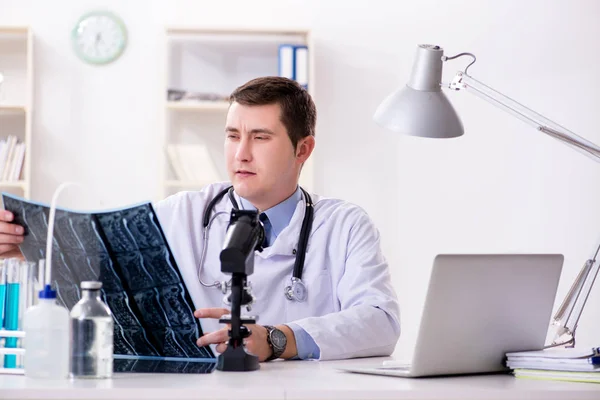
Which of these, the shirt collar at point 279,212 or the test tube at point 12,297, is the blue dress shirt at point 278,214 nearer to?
the shirt collar at point 279,212

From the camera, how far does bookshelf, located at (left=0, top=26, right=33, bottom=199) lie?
404cm

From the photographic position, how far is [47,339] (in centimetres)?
124

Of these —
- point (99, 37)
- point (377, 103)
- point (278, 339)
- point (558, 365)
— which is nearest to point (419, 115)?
point (278, 339)

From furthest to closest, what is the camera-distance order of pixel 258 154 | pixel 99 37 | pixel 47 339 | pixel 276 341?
1. pixel 99 37
2. pixel 258 154
3. pixel 276 341
4. pixel 47 339

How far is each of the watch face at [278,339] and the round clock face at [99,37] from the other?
2968mm

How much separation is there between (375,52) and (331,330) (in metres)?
2.88

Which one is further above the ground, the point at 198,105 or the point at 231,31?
the point at 231,31

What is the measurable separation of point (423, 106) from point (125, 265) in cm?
80

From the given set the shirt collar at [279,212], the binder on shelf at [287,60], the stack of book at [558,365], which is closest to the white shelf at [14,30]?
the binder on shelf at [287,60]

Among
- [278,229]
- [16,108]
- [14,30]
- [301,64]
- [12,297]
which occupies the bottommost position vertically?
[12,297]

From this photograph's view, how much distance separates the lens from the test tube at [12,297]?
1.40 meters

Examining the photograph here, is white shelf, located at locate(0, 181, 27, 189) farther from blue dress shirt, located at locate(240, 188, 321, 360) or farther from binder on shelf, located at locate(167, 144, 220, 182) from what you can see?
blue dress shirt, located at locate(240, 188, 321, 360)

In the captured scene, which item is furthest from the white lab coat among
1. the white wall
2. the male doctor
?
the white wall

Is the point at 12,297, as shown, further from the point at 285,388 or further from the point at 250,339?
the point at 285,388
